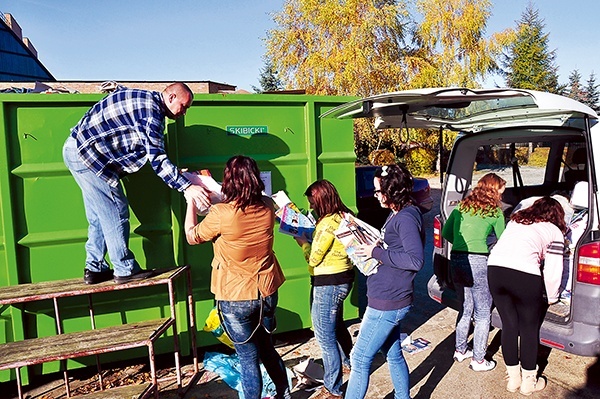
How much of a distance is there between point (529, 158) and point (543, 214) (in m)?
2.01

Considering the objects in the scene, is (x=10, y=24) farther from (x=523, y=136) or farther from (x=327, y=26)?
(x=523, y=136)

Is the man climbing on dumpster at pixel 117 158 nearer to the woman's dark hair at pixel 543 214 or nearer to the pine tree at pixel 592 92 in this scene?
the woman's dark hair at pixel 543 214

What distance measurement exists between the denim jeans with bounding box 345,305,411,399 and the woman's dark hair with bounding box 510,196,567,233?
1229mm

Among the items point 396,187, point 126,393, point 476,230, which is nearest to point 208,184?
point 396,187

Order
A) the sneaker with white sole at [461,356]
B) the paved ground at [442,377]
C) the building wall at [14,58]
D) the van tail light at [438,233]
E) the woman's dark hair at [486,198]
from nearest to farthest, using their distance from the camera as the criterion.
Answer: the paved ground at [442,377] < the woman's dark hair at [486,198] < the sneaker with white sole at [461,356] < the van tail light at [438,233] < the building wall at [14,58]

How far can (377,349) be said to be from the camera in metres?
2.96

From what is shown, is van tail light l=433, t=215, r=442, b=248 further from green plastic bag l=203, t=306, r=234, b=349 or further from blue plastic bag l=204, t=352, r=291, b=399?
green plastic bag l=203, t=306, r=234, b=349

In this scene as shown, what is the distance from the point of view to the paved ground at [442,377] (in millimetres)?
3574

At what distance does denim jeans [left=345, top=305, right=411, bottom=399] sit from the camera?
2934 millimetres

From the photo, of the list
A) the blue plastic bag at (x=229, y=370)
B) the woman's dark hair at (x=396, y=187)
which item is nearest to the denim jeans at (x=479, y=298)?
the woman's dark hair at (x=396, y=187)

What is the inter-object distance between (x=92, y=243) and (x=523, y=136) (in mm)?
4075

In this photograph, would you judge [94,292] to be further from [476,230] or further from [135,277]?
[476,230]

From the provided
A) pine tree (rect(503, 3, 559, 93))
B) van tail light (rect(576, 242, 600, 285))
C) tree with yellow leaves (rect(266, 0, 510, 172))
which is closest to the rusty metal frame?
van tail light (rect(576, 242, 600, 285))

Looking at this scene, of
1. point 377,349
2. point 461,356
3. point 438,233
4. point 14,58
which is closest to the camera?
point 377,349
